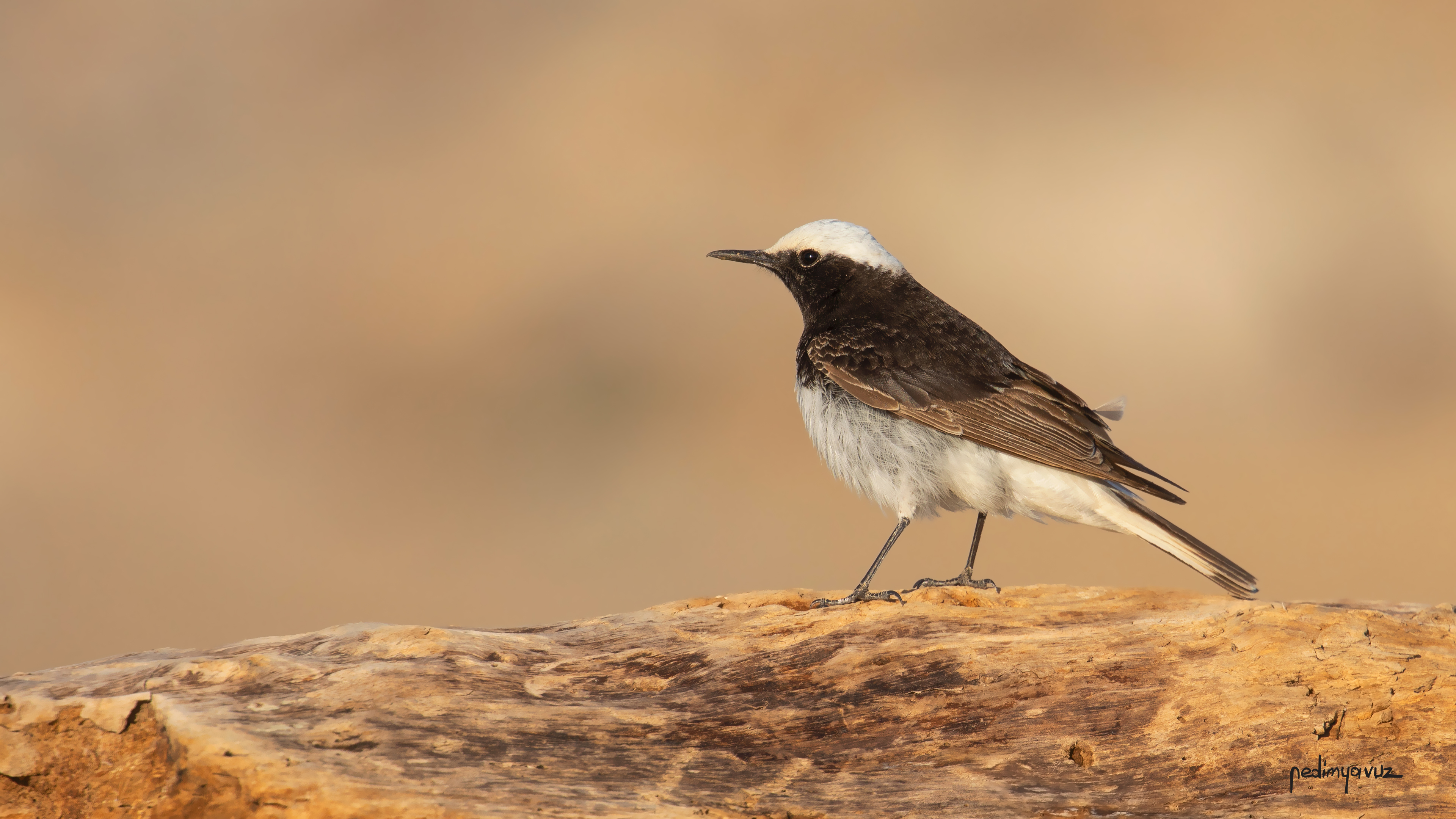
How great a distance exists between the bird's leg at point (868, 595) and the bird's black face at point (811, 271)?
5.97 ft

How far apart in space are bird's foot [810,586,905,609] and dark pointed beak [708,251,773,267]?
2.70m

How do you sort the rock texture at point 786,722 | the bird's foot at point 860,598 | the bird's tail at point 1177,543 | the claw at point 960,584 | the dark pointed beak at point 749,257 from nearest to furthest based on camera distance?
the rock texture at point 786,722, the bird's tail at point 1177,543, the bird's foot at point 860,598, the claw at point 960,584, the dark pointed beak at point 749,257

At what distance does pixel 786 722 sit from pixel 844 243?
4035mm

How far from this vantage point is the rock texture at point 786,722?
378 cm

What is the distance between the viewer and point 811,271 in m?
7.79

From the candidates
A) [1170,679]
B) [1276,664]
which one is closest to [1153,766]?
[1170,679]

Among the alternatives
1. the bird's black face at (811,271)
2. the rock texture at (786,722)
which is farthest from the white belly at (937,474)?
the bird's black face at (811,271)

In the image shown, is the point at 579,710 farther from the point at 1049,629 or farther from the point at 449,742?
Answer: the point at 1049,629

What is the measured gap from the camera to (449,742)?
4.03 metres

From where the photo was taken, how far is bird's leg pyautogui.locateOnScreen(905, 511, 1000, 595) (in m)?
6.34

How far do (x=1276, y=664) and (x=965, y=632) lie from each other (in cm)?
136
